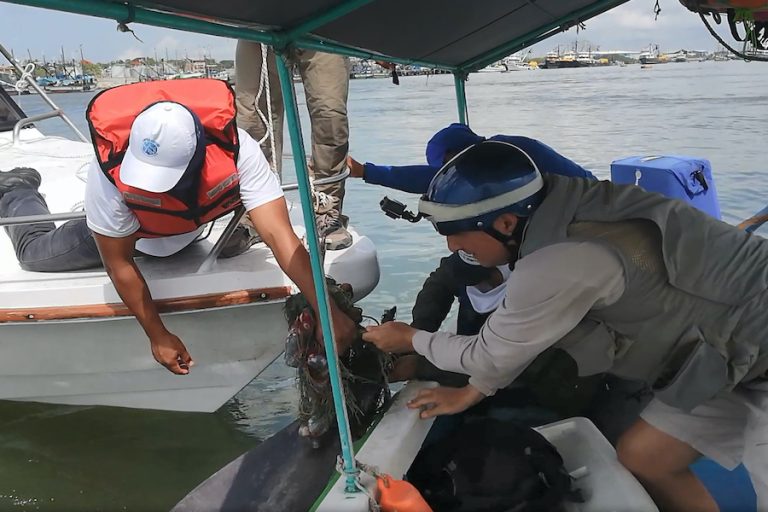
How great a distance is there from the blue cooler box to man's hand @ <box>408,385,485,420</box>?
78.3 inches

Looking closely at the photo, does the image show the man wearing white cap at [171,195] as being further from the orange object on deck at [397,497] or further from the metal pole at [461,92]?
the metal pole at [461,92]

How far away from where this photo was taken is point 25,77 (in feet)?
19.8

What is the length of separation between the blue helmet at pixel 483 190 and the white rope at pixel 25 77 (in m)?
5.24

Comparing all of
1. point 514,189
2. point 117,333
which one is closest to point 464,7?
point 514,189

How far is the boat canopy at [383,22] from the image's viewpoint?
65.3 inches

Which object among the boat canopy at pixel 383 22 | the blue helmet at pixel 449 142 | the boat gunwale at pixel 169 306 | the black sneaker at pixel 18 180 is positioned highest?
the boat canopy at pixel 383 22

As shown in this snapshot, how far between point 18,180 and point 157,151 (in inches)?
81.0

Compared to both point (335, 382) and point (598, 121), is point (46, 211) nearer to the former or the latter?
point (335, 382)

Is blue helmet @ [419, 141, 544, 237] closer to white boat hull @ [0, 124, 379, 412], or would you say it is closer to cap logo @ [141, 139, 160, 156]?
cap logo @ [141, 139, 160, 156]

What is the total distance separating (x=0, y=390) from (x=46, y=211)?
3.86 ft

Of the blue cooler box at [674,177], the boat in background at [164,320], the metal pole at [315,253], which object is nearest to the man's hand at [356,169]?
the boat in background at [164,320]

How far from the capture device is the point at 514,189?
199 centimetres

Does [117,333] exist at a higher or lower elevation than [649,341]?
lower

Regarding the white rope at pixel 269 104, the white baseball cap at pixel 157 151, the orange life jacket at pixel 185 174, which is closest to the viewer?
the white baseball cap at pixel 157 151
